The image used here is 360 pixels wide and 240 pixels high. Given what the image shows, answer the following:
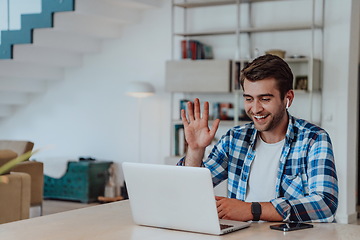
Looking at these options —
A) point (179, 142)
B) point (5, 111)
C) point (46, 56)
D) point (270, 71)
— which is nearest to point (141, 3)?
point (46, 56)

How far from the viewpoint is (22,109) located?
864cm

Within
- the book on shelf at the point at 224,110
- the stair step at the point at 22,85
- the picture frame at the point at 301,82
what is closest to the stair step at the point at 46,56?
the stair step at the point at 22,85

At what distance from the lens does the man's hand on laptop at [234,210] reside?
229 cm

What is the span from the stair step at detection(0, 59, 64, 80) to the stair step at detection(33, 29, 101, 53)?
45cm

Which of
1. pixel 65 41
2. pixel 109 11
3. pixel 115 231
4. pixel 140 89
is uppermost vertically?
pixel 109 11

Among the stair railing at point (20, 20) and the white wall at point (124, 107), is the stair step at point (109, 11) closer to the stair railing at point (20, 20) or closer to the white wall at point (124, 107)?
the white wall at point (124, 107)

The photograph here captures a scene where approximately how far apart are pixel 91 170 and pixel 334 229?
5490mm

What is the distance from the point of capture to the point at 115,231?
84.4 inches

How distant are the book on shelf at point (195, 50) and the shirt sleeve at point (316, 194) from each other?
15.3 feet

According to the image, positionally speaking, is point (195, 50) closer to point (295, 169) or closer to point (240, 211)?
point (295, 169)

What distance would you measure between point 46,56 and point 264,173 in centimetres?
548

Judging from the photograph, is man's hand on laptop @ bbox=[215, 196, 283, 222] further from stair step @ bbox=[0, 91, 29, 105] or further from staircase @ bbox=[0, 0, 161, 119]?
stair step @ bbox=[0, 91, 29, 105]

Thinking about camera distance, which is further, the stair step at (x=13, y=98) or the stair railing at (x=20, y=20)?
the stair step at (x=13, y=98)

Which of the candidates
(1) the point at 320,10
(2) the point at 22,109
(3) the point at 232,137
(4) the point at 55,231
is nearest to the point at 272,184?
(3) the point at 232,137
